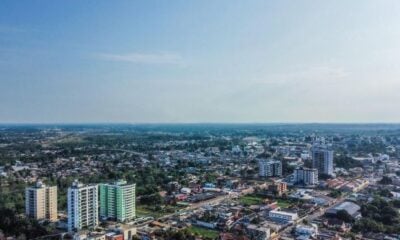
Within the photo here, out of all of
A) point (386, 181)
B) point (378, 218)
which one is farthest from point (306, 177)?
point (378, 218)

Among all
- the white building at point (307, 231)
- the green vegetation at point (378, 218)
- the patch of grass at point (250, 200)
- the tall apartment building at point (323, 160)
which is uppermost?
the tall apartment building at point (323, 160)

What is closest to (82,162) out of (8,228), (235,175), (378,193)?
(235,175)

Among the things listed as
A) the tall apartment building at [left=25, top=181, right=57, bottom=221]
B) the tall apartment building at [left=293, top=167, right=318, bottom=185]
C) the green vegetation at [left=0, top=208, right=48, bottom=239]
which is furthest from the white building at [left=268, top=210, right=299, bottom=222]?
the tall apartment building at [left=25, top=181, right=57, bottom=221]

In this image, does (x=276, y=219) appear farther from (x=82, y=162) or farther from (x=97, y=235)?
(x=82, y=162)

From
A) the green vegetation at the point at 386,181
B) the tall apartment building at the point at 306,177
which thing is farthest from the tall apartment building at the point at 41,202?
the green vegetation at the point at 386,181

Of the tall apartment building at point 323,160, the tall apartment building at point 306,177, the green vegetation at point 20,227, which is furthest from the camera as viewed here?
the tall apartment building at point 323,160

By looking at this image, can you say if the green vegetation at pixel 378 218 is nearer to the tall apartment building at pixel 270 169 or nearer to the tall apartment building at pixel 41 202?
the tall apartment building at pixel 270 169
